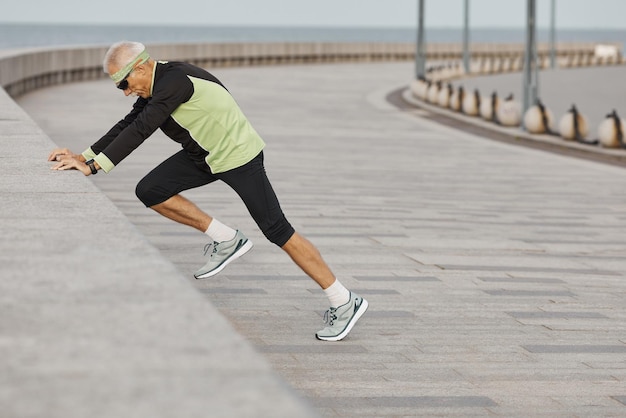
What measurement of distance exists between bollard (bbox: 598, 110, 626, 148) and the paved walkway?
43.7 inches

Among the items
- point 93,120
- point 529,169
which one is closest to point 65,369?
point 529,169

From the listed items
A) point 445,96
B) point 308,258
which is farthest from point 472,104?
point 308,258

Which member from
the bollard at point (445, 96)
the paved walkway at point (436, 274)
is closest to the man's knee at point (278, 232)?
the paved walkway at point (436, 274)

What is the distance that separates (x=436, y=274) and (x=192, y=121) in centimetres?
265

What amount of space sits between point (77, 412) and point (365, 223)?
26.7 feet

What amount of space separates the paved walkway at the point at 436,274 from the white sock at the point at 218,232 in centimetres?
33

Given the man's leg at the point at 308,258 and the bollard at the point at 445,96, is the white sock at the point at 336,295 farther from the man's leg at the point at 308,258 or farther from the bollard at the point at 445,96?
the bollard at the point at 445,96

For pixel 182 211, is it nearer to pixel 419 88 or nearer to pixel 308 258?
pixel 308 258

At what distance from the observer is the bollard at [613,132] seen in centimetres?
1838

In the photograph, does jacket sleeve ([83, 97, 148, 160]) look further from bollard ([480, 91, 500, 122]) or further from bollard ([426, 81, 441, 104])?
bollard ([426, 81, 441, 104])

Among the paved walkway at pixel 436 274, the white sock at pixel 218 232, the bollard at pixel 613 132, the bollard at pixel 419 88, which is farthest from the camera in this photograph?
the bollard at pixel 419 88

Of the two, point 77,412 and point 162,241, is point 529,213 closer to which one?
point 162,241

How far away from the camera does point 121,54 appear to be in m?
6.27

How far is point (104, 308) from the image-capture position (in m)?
3.79
